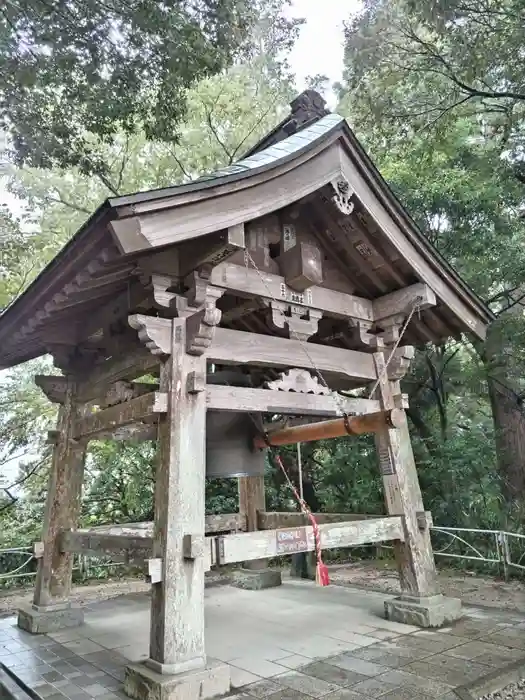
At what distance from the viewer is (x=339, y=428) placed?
17.4 feet

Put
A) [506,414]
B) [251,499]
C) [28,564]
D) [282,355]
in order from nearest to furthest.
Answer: [282,355] < [251,499] < [28,564] < [506,414]

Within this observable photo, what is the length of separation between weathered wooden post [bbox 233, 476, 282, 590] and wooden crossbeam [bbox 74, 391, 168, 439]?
2.47 meters

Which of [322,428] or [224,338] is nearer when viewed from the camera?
[224,338]

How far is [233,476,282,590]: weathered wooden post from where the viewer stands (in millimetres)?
6980

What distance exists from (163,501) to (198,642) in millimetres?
990

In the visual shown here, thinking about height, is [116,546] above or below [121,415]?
below

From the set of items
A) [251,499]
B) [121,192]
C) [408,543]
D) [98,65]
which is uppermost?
[121,192]

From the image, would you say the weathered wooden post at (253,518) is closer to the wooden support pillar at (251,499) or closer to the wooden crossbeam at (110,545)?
the wooden support pillar at (251,499)

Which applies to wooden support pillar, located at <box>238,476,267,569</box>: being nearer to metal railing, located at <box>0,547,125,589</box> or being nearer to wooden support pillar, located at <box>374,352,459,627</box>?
wooden support pillar, located at <box>374,352,459,627</box>

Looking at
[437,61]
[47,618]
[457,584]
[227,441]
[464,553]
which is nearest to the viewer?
[47,618]

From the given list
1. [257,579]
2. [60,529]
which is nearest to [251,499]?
[257,579]

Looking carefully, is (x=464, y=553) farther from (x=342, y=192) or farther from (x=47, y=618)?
(x=342, y=192)

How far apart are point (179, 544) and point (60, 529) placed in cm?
265

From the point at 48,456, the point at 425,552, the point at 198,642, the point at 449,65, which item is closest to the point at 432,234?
the point at 449,65
